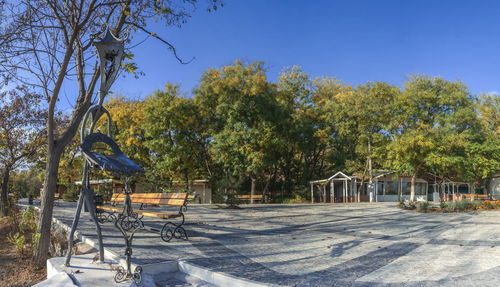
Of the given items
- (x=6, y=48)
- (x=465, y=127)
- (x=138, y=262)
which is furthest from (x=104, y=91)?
(x=465, y=127)

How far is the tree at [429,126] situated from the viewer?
2381cm

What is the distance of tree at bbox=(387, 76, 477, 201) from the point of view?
2381 centimetres

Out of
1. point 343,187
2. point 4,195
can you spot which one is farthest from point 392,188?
point 4,195

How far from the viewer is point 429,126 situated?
25969 millimetres

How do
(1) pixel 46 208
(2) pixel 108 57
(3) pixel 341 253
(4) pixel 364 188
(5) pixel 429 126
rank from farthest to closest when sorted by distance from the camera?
(4) pixel 364 188, (5) pixel 429 126, (3) pixel 341 253, (1) pixel 46 208, (2) pixel 108 57

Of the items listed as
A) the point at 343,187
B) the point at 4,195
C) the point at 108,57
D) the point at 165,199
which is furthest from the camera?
the point at 343,187

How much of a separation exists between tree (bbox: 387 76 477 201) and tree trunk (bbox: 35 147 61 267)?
2201 cm

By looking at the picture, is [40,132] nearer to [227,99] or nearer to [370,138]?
[227,99]

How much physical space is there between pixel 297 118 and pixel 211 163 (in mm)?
8438

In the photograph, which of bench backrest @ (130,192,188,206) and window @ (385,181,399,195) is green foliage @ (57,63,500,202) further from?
bench backrest @ (130,192,188,206)

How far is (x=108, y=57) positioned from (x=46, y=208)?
297 cm

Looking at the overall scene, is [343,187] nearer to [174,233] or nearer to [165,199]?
[165,199]

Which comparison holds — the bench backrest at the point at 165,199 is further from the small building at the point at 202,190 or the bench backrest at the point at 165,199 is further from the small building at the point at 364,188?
the small building at the point at 364,188

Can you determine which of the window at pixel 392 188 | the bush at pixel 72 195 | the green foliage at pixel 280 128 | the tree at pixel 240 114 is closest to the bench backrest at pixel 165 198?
the green foliage at pixel 280 128
